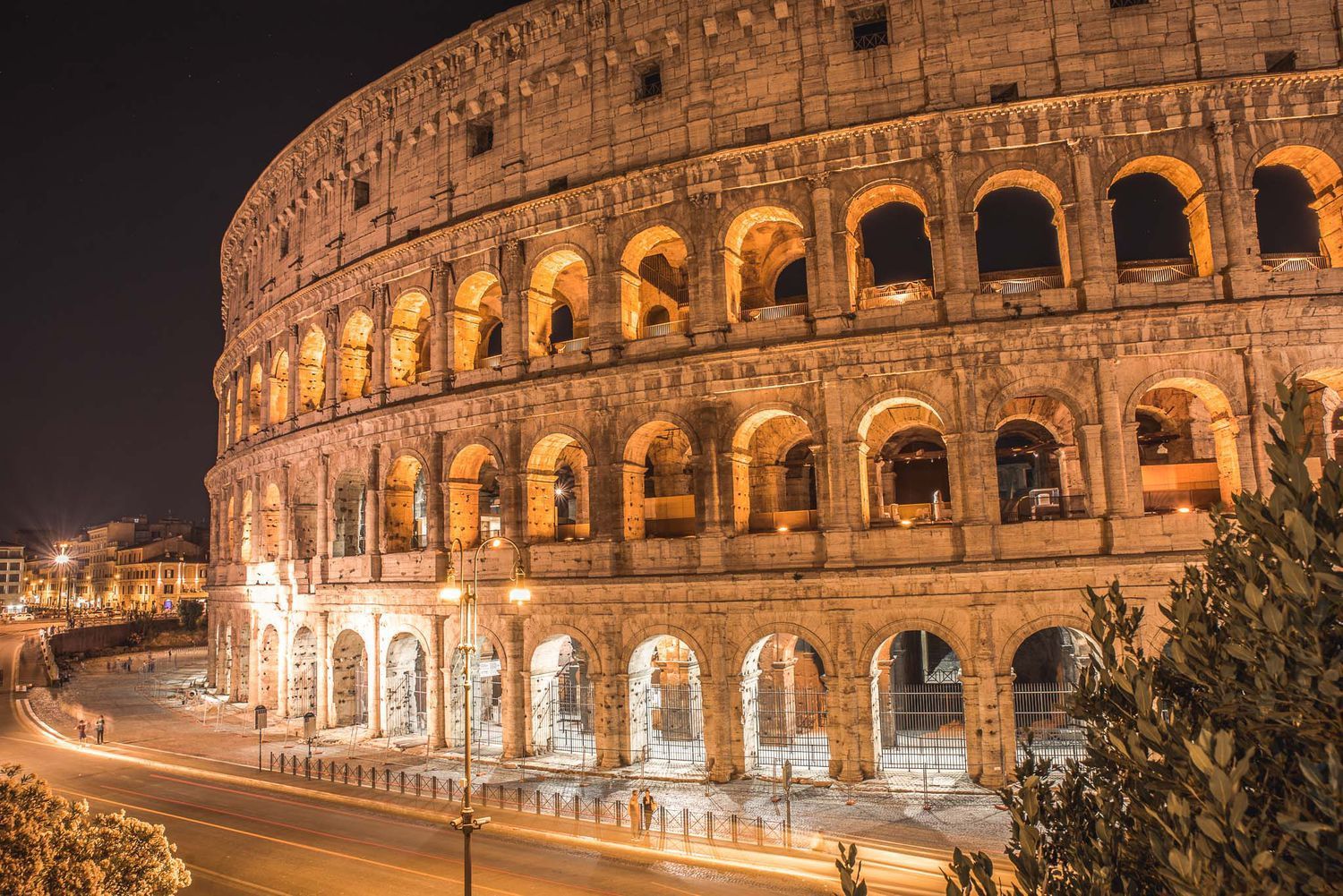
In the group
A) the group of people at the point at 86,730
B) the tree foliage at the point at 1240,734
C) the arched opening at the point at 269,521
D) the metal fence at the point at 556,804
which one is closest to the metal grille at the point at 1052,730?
the metal fence at the point at 556,804

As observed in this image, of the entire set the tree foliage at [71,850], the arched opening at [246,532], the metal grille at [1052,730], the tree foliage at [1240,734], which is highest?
the arched opening at [246,532]

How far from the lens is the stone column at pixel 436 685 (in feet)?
77.7

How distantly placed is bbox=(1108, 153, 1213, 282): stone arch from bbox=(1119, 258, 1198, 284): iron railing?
267 mm

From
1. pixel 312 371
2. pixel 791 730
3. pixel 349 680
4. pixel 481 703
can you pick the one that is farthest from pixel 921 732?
pixel 312 371

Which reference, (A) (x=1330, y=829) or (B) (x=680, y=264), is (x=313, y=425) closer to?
(B) (x=680, y=264)

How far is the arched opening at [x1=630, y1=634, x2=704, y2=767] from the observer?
2131cm

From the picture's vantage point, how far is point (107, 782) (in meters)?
21.3

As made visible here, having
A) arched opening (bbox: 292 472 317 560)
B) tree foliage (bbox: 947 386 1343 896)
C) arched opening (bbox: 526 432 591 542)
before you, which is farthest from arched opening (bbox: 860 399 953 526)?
arched opening (bbox: 292 472 317 560)

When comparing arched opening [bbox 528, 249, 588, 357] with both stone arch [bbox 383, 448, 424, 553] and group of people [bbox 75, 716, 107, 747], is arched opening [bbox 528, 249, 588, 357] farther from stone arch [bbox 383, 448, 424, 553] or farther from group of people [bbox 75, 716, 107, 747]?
group of people [bbox 75, 716, 107, 747]

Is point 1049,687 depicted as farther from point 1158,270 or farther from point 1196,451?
point 1158,270

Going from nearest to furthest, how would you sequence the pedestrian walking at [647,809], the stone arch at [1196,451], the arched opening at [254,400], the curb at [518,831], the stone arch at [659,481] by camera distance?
the curb at [518,831]
the pedestrian walking at [647,809]
the stone arch at [1196,451]
the stone arch at [659,481]
the arched opening at [254,400]

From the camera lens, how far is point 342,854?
15594 mm

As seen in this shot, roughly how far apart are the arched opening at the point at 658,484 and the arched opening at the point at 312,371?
42.9ft

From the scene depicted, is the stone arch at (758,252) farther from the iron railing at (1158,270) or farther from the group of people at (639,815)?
the group of people at (639,815)
